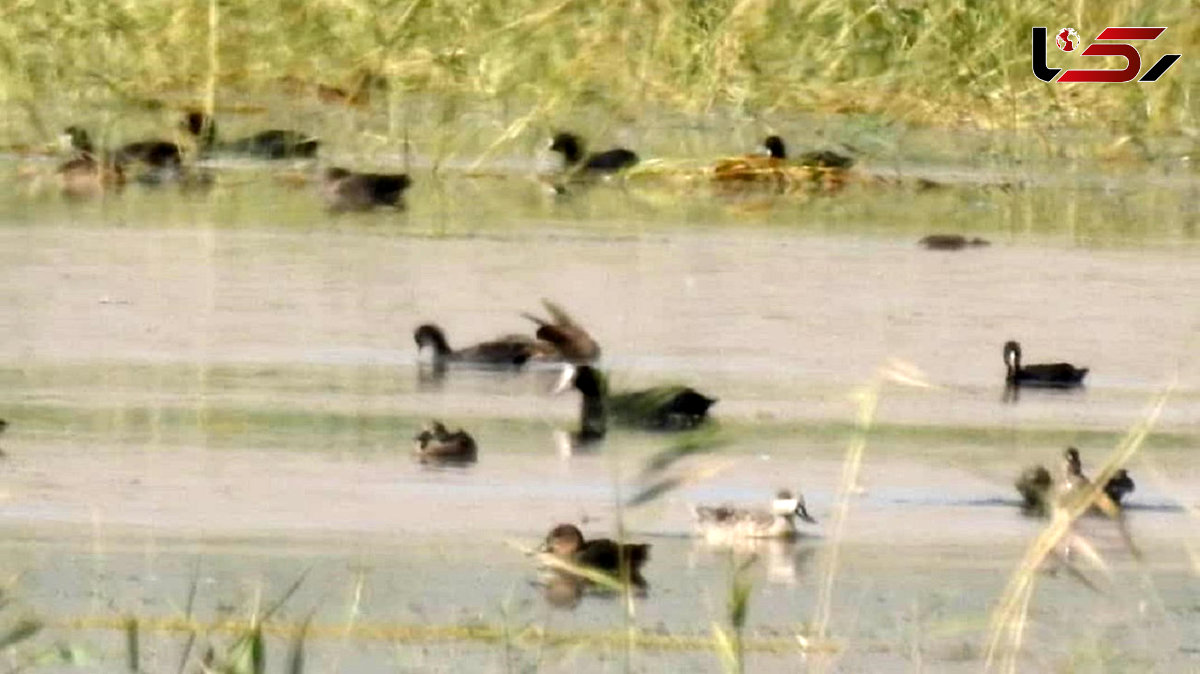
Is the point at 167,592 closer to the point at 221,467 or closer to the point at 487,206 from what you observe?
the point at 221,467

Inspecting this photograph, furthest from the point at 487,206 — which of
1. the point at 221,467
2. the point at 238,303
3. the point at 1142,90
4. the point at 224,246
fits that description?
the point at 221,467

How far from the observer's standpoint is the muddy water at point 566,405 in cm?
611

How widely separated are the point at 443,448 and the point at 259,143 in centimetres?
582

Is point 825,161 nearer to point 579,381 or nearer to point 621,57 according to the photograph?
point 621,57

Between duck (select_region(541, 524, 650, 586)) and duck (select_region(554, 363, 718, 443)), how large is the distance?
1127 millimetres

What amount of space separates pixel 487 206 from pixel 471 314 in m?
2.14

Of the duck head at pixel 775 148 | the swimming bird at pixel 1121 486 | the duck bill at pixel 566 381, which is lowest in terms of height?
the swimming bird at pixel 1121 486

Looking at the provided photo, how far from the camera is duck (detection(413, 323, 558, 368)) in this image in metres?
8.90

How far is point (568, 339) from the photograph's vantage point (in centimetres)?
895

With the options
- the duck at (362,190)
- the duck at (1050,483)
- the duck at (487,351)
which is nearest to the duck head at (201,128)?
the duck at (362,190)

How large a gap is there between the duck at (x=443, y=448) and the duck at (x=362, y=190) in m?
4.19

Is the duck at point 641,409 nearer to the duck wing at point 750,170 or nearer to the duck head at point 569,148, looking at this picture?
the duck wing at point 750,170

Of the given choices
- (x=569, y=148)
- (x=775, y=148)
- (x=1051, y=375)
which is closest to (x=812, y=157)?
(x=775, y=148)

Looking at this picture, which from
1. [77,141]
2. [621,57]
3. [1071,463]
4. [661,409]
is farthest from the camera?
[621,57]
